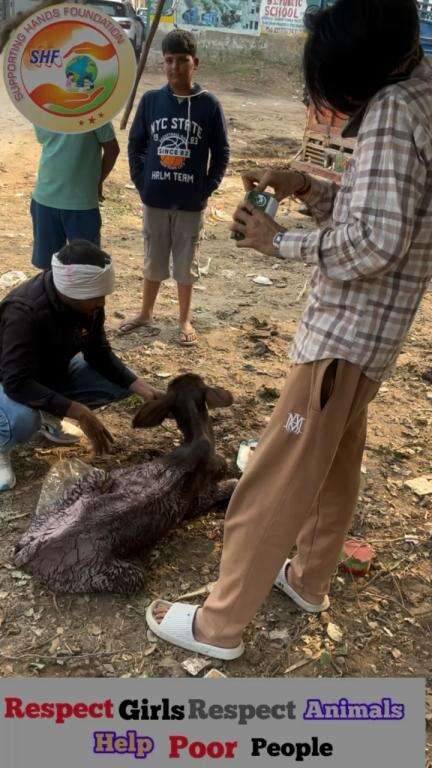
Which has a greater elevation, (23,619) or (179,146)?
(179,146)

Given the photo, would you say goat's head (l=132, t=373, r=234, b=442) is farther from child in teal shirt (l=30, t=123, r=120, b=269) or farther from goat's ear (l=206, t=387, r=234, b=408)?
child in teal shirt (l=30, t=123, r=120, b=269)

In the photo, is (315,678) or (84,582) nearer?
(315,678)

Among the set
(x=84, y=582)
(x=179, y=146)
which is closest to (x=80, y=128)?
(x=179, y=146)

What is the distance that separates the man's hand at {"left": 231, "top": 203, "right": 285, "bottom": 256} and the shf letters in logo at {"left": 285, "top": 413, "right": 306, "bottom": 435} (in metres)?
0.52

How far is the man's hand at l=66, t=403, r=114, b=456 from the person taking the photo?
11.0ft

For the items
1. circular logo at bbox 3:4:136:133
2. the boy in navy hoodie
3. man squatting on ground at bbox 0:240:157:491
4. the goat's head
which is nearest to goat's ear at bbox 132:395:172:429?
the goat's head

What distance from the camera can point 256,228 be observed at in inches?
87.4

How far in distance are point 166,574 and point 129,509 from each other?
36 cm

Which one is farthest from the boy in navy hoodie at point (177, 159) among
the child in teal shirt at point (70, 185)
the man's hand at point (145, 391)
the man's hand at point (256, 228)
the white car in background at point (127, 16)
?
the white car in background at point (127, 16)

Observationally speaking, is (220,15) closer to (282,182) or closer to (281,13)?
(281,13)

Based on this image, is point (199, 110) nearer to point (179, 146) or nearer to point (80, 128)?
point (179, 146)

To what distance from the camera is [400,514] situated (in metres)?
3.72

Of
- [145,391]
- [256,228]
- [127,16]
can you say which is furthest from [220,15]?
[256,228]

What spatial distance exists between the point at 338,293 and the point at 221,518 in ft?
5.96
